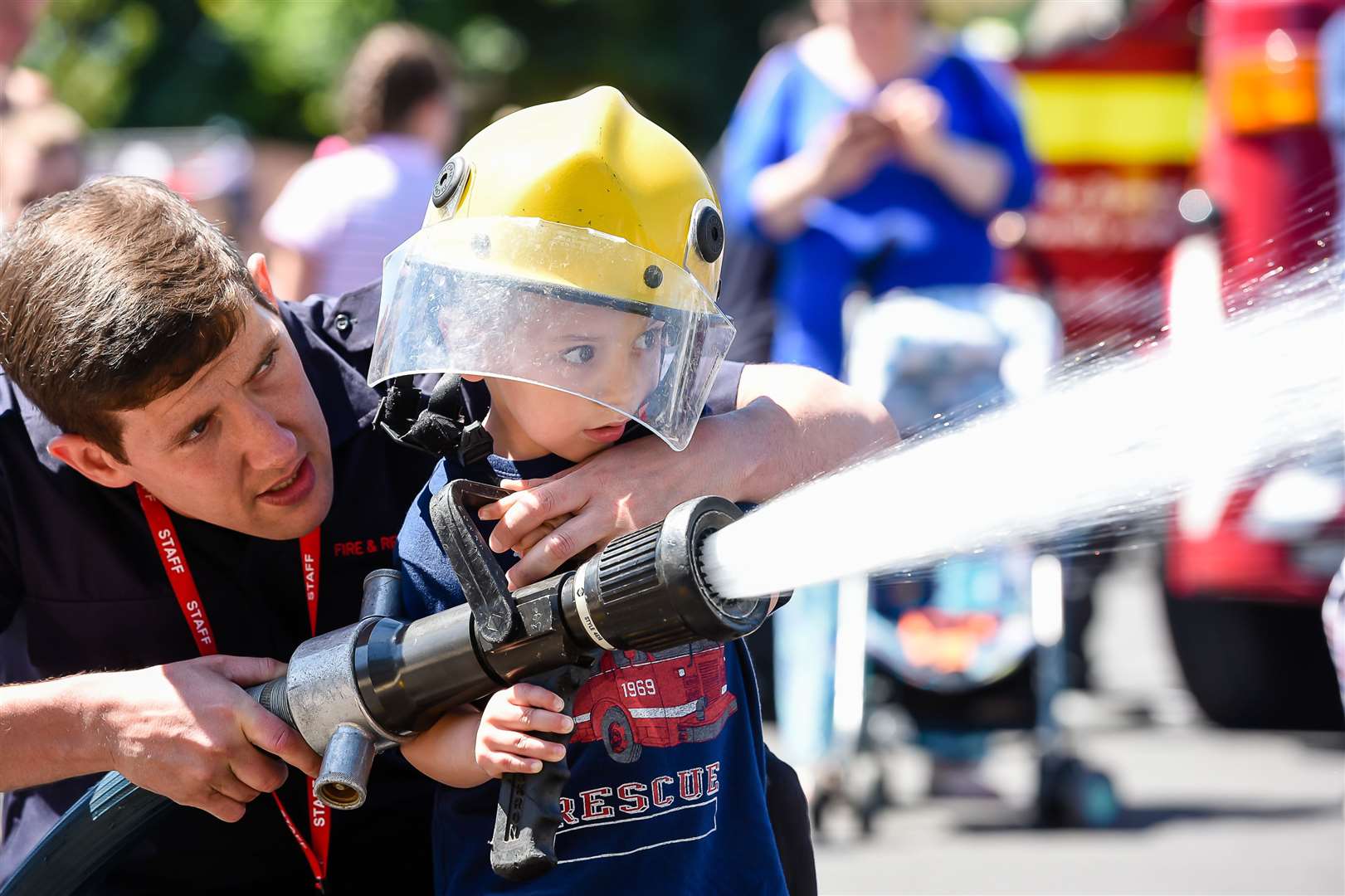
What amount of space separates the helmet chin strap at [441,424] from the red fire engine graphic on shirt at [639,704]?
304mm

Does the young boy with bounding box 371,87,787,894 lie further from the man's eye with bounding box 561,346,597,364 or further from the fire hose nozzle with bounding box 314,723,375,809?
the fire hose nozzle with bounding box 314,723,375,809

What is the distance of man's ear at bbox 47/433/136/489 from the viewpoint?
238cm

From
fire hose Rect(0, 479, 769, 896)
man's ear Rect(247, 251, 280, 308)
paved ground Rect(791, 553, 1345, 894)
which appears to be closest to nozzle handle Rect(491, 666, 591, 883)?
fire hose Rect(0, 479, 769, 896)

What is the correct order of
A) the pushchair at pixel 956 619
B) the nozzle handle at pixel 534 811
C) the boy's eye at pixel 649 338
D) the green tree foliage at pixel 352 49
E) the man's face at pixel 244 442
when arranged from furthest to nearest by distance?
the green tree foliage at pixel 352 49 → the pushchair at pixel 956 619 → the man's face at pixel 244 442 → the boy's eye at pixel 649 338 → the nozzle handle at pixel 534 811

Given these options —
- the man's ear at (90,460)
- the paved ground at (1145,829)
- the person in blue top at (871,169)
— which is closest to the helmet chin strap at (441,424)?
the man's ear at (90,460)

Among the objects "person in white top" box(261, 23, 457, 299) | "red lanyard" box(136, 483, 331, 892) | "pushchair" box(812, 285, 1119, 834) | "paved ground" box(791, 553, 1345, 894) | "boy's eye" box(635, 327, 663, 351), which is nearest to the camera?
"boy's eye" box(635, 327, 663, 351)

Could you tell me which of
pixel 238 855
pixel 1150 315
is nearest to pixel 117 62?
pixel 1150 315

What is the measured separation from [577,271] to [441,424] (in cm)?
29

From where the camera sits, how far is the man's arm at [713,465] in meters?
2.08

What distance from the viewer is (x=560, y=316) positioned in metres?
2.02

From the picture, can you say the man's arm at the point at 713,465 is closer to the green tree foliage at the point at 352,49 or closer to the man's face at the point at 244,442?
the man's face at the point at 244,442

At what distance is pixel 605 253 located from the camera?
2.03m

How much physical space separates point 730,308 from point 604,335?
3761 millimetres

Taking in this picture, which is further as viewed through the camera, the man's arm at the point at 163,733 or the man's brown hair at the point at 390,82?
the man's brown hair at the point at 390,82
